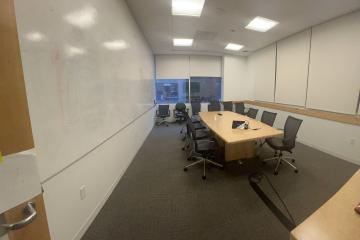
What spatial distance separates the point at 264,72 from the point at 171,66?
378 cm

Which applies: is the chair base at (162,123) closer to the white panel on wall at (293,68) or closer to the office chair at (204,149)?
the office chair at (204,149)

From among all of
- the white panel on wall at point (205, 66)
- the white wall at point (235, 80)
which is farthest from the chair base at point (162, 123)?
the white wall at point (235, 80)

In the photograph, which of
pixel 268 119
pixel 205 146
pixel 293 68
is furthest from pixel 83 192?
pixel 293 68

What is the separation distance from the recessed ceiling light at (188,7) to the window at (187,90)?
4003 mm

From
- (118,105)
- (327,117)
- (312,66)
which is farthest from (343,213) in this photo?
(312,66)

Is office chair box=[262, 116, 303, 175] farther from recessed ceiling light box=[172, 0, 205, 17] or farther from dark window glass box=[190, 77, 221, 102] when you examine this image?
dark window glass box=[190, 77, 221, 102]

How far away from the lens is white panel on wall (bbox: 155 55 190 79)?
23.3 feet

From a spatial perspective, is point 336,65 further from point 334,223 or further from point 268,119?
point 334,223

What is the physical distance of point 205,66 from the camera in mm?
7262

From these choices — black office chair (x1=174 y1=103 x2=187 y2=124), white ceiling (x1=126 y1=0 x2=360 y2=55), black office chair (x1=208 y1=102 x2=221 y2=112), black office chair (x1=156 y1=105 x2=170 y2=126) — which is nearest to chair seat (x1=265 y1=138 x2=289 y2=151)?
white ceiling (x1=126 y1=0 x2=360 y2=55)

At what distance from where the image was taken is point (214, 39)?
5039 mm

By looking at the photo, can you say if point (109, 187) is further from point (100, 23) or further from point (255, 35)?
point (255, 35)

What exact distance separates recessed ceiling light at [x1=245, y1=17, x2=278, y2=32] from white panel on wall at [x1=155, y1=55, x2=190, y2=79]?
11.2 ft

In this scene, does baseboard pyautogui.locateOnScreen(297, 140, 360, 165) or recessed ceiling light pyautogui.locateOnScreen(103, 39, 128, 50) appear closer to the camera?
recessed ceiling light pyautogui.locateOnScreen(103, 39, 128, 50)
